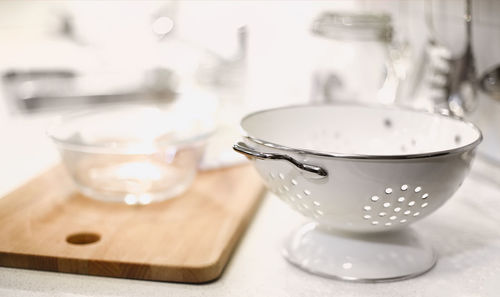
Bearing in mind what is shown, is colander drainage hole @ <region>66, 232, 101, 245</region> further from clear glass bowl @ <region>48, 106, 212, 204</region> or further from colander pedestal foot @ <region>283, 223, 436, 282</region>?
colander pedestal foot @ <region>283, 223, 436, 282</region>

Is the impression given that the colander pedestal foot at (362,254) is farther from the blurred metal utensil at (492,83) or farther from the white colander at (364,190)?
the blurred metal utensil at (492,83)

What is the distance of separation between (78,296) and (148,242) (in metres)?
0.13

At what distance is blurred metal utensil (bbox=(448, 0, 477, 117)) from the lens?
1.03 metres

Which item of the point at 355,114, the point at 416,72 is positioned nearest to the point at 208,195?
the point at 355,114

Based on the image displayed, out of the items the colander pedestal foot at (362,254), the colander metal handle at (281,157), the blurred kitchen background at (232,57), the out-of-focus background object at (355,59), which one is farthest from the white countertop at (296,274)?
the out-of-focus background object at (355,59)

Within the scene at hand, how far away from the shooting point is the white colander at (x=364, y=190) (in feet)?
2.09

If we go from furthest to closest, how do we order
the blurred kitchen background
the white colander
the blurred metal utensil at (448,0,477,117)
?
the blurred kitchen background, the blurred metal utensil at (448,0,477,117), the white colander

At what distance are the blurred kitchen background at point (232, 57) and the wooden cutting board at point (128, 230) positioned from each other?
0.13 metres

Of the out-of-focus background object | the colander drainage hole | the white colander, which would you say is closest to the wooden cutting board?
the colander drainage hole

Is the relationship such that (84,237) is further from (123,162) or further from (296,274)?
(296,274)

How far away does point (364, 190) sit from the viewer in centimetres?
64

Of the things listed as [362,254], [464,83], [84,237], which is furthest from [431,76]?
[84,237]

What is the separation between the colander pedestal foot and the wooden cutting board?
0.09 m

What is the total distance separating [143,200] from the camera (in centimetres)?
93
